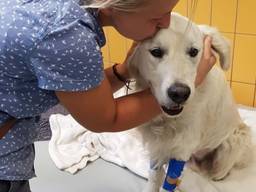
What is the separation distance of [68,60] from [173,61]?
0.33 meters

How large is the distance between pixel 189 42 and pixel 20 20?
444 mm

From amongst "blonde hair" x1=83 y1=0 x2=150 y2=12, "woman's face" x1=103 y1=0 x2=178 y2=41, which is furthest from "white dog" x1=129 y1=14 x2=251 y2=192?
"blonde hair" x1=83 y1=0 x2=150 y2=12

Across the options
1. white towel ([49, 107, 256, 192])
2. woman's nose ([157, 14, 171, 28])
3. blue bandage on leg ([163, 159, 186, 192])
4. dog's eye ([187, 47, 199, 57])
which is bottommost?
white towel ([49, 107, 256, 192])

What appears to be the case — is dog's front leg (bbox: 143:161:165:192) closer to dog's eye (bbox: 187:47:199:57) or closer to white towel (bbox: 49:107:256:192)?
white towel (bbox: 49:107:256:192)

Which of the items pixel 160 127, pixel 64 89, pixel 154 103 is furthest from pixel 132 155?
pixel 64 89

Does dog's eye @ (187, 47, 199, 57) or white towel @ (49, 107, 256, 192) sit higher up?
dog's eye @ (187, 47, 199, 57)

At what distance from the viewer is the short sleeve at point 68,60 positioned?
0.68 meters

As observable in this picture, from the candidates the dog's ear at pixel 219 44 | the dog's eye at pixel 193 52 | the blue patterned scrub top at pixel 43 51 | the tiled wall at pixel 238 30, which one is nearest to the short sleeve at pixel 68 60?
the blue patterned scrub top at pixel 43 51

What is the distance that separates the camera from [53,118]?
5.95ft

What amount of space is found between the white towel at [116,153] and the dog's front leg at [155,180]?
0.10 m

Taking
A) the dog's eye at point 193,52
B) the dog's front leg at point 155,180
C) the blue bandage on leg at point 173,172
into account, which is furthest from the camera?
the dog's front leg at point 155,180

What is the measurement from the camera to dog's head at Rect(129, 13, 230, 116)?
3.01ft

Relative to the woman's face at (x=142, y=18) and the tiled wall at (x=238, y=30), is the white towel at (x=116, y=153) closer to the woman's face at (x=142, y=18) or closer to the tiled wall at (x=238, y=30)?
the tiled wall at (x=238, y=30)

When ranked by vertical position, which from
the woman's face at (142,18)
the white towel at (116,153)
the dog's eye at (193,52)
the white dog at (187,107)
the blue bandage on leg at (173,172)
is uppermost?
the woman's face at (142,18)
